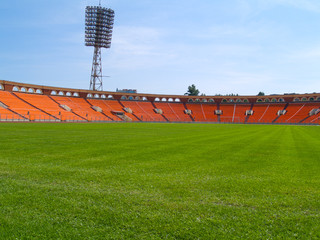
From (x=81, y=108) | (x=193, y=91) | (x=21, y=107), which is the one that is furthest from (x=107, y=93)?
(x=193, y=91)

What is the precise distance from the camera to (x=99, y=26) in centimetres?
6706

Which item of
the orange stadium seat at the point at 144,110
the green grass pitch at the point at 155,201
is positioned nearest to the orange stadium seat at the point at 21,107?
the orange stadium seat at the point at 144,110

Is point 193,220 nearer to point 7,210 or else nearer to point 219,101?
point 7,210

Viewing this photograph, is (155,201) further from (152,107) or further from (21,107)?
(152,107)

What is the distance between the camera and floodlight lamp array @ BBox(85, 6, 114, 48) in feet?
215

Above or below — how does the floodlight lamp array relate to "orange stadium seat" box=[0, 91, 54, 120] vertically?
above

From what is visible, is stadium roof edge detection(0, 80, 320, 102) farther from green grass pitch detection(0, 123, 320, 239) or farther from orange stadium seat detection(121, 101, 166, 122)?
green grass pitch detection(0, 123, 320, 239)

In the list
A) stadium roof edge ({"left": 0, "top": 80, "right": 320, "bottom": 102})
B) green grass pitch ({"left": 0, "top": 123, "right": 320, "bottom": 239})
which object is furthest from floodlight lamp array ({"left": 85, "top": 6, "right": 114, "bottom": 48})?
green grass pitch ({"left": 0, "top": 123, "right": 320, "bottom": 239})

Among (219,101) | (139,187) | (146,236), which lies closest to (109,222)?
(146,236)

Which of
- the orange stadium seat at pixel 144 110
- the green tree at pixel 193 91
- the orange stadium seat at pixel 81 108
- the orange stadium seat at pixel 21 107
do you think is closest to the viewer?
the orange stadium seat at pixel 21 107

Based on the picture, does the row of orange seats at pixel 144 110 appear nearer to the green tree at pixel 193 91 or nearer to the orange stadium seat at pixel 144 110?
the orange stadium seat at pixel 144 110

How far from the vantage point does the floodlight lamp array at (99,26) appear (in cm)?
6544

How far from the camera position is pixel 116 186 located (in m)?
4.35

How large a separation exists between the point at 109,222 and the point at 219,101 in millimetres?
83813
